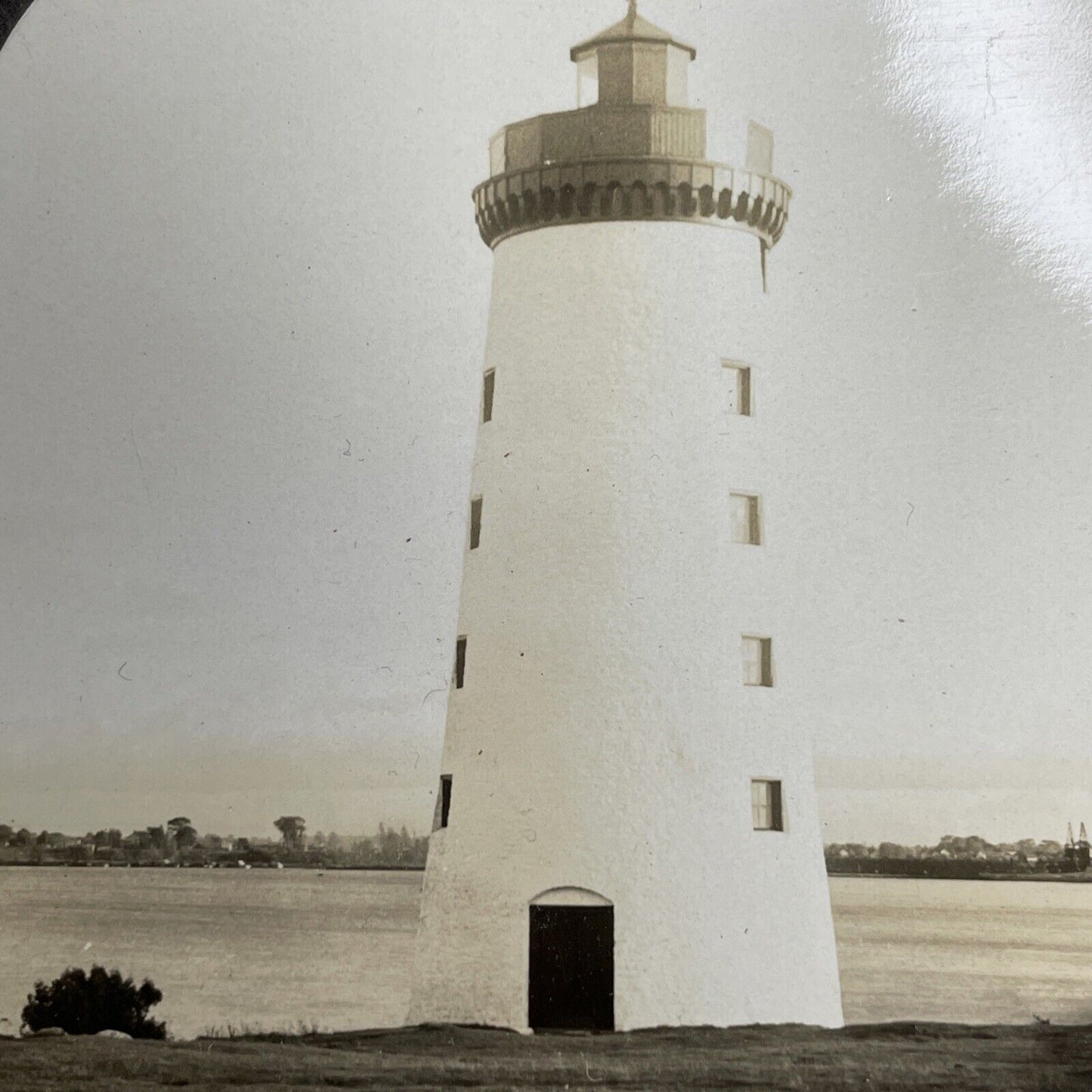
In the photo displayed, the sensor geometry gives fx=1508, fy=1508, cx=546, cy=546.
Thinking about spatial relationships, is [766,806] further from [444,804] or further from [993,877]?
[444,804]

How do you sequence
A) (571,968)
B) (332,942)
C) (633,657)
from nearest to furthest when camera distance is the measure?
1. (332,942)
2. (571,968)
3. (633,657)

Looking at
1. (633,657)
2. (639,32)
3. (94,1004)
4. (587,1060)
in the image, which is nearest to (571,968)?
(587,1060)

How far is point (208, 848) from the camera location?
3.85 m

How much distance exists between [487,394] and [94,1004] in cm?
191

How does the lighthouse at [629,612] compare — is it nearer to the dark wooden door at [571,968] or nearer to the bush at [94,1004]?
the dark wooden door at [571,968]

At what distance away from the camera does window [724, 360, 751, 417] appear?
167 inches

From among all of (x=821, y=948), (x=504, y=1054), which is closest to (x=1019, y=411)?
(x=821, y=948)

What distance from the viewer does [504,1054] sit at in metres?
3.84

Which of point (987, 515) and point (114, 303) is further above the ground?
point (114, 303)

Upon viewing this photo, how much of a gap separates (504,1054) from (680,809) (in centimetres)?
78

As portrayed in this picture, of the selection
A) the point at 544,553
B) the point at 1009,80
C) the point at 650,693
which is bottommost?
the point at 650,693

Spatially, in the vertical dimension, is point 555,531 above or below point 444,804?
above

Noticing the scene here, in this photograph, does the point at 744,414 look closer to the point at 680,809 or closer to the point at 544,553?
the point at 544,553

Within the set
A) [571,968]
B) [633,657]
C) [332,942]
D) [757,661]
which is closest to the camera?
[332,942]
